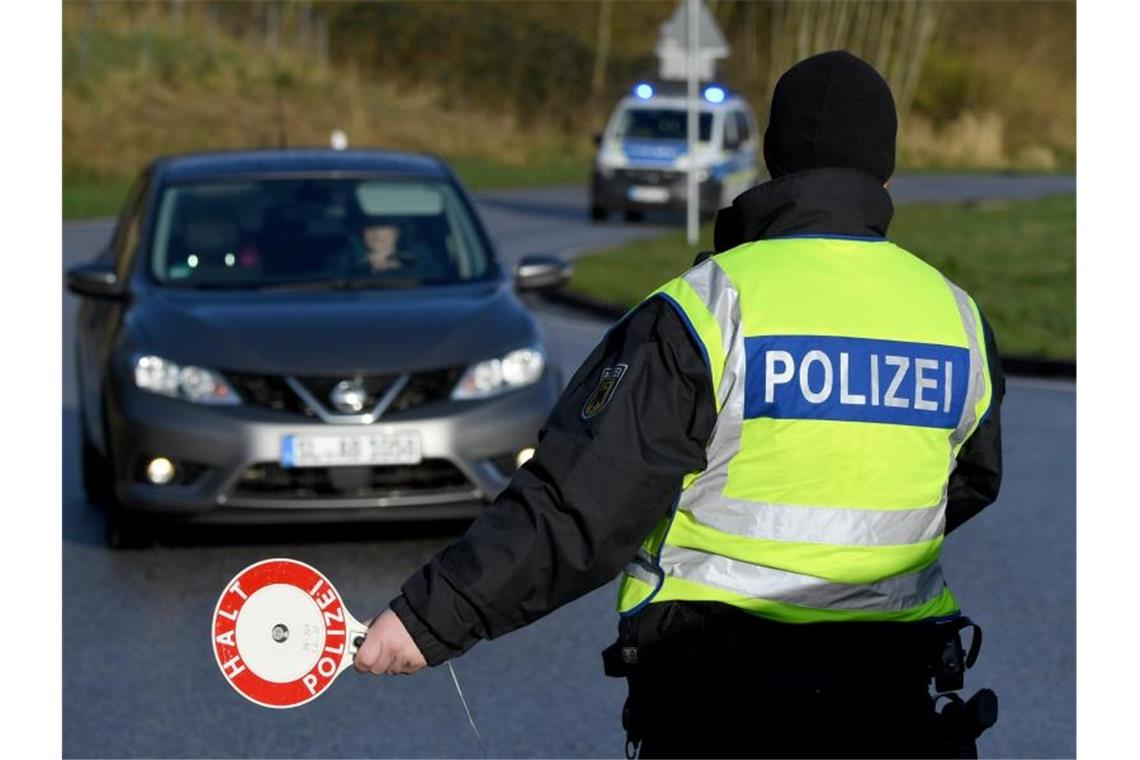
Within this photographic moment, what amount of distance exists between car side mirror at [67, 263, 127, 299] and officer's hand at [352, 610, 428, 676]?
19.9ft

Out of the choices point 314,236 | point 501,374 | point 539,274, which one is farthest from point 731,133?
point 501,374

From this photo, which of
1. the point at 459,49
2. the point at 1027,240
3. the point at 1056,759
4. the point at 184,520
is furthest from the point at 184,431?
the point at 459,49

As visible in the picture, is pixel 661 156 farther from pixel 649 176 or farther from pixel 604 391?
pixel 604 391

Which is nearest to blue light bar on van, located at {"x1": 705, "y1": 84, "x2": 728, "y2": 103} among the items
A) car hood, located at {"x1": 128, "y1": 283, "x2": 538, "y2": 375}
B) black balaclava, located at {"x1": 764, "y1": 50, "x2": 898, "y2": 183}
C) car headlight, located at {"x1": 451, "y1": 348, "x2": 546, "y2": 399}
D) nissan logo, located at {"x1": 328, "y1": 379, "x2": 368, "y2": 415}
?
car hood, located at {"x1": 128, "y1": 283, "x2": 538, "y2": 375}

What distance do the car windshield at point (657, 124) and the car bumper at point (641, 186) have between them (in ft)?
2.71

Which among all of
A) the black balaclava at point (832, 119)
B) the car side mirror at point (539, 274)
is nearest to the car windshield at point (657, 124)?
the car side mirror at point (539, 274)

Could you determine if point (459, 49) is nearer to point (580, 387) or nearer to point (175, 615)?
point (175, 615)

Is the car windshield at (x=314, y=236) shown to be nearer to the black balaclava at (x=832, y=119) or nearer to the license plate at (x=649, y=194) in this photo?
the black balaclava at (x=832, y=119)

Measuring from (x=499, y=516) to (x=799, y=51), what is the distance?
57436 mm

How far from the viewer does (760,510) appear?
3.10 m

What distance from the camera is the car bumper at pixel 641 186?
31.6 m

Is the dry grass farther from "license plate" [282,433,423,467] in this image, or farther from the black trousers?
the black trousers

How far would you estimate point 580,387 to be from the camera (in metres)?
3.16

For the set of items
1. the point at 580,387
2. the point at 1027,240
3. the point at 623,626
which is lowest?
the point at 1027,240
